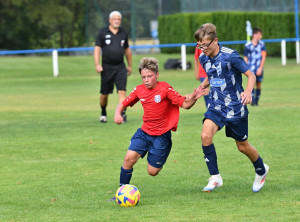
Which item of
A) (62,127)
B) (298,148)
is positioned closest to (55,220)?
(298,148)

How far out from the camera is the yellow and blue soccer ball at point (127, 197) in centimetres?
750

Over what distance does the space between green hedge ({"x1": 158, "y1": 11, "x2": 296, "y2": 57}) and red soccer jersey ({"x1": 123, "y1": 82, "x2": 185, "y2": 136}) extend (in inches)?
1236

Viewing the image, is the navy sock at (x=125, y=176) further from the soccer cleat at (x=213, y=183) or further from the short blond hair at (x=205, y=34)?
the short blond hair at (x=205, y=34)

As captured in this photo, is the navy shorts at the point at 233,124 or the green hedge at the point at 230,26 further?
the green hedge at the point at 230,26

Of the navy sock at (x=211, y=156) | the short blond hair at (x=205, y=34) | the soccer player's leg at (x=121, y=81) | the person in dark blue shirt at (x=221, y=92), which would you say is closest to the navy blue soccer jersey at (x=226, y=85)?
the person in dark blue shirt at (x=221, y=92)

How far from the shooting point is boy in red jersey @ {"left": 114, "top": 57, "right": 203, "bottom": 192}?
7941mm

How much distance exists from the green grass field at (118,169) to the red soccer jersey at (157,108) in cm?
76

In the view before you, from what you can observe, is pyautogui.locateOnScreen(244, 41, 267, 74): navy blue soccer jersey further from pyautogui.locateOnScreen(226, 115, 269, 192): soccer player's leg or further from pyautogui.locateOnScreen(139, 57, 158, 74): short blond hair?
pyautogui.locateOnScreen(139, 57, 158, 74): short blond hair

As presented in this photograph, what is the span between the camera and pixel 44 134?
46.0 ft

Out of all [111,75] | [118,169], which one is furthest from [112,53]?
[118,169]

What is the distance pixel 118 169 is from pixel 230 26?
32.7 meters

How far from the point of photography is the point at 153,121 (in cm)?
812

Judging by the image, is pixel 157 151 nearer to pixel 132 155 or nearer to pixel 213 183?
pixel 132 155

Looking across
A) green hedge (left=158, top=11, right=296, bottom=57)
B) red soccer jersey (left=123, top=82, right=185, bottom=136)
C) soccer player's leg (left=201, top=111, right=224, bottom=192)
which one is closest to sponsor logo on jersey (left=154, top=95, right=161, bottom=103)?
red soccer jersey (left=123, top=82, right=185, bottom=136)
